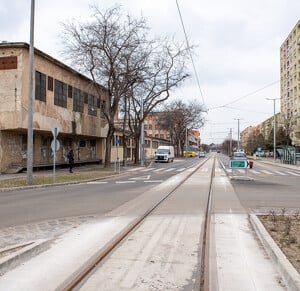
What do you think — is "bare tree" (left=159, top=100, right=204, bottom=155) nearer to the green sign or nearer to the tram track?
the green sign

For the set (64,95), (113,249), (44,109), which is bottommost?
(113,249)

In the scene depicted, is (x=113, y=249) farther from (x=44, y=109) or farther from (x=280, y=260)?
(x=44, y=109)

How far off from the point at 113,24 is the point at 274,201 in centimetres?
2331

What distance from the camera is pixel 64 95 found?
1358 inches

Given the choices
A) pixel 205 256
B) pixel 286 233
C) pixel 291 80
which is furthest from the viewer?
pixel 291 80

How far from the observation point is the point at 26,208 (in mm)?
11391

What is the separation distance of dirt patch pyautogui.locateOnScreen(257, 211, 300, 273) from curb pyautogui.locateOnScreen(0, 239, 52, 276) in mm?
3896

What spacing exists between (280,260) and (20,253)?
3802 mm

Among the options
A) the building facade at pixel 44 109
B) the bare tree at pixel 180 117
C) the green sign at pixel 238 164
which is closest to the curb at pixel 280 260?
the green sign at pixel 238 164

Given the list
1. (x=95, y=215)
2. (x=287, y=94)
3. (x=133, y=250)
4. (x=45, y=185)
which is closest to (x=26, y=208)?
(x=95, y=215)

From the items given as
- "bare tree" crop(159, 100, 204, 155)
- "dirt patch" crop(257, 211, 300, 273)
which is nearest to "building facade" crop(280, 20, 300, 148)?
"bare tree" crop(159, 100, 204, 155)

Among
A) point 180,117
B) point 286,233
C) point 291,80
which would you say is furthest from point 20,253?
point 291,80

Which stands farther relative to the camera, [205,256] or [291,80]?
[291,80]

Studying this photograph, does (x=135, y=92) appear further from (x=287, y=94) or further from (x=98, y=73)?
(x=287, y=94)
